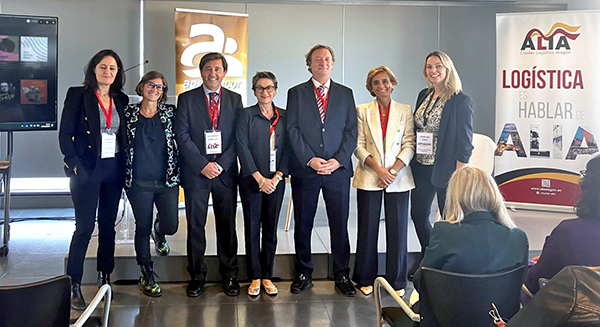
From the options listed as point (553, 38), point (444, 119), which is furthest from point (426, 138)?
point (553, 38)

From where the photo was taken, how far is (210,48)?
5.86 m

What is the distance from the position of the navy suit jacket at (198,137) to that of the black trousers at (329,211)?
47 centimetres

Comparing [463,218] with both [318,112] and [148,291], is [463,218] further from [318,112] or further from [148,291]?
[148,291]

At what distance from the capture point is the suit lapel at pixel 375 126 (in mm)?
3523

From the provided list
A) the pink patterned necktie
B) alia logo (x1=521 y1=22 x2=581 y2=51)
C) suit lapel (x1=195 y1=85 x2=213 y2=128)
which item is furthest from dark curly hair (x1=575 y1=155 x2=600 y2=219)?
alia logo (x1=521 y1=22 x2=581 y2=51)

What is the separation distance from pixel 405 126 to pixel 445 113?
312mm

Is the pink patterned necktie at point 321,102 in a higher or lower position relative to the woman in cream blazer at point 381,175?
higher

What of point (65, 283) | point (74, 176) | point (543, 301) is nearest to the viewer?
point (543, 301)

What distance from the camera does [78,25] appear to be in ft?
21.0

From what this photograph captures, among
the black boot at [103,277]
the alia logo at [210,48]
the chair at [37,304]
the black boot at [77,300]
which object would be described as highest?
the alia logo at [210,48]

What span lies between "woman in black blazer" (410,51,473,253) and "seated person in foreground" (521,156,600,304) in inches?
48.7

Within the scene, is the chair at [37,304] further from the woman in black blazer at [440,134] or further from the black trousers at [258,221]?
the woman in black blazer at [440,134]

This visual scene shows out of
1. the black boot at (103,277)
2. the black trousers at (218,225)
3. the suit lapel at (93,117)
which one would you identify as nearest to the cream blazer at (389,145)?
the black trousers at (218,225)

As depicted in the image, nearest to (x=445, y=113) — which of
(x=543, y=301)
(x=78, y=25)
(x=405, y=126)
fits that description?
(x=405, y=126)
